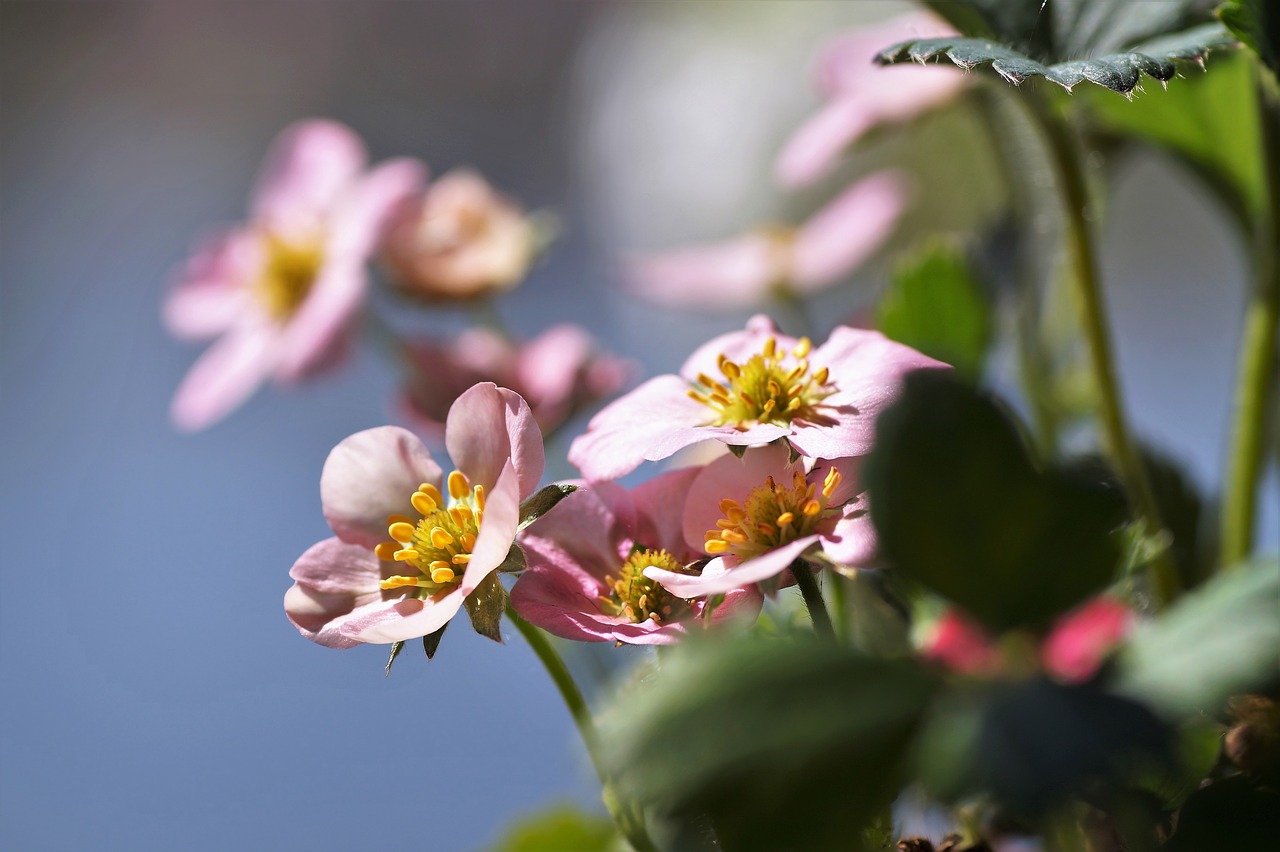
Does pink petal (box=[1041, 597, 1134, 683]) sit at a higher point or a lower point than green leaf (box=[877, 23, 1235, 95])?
lower

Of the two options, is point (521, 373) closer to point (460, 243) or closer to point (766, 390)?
point (460, 243)

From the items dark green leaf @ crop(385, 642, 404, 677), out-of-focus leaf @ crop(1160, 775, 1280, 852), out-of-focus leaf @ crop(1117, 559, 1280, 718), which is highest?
out-of-focus leaf @ crop(1117, 559, 1280, 718)

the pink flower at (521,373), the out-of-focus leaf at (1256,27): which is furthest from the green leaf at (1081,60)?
the pink flower at (521,373)

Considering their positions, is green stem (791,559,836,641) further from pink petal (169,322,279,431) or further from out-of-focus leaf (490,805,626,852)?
pink petal (169,322,279,431)

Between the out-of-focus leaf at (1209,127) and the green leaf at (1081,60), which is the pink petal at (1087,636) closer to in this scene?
the green leaf at (1081,60)

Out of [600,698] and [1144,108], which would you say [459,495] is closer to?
[600,698]

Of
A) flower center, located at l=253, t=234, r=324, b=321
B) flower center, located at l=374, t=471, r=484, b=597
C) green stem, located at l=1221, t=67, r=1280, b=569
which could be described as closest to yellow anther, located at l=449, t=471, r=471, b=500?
flower center, located at l=374, t=471, r=484, b=597

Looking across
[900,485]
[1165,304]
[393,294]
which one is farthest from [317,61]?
[900,485]
